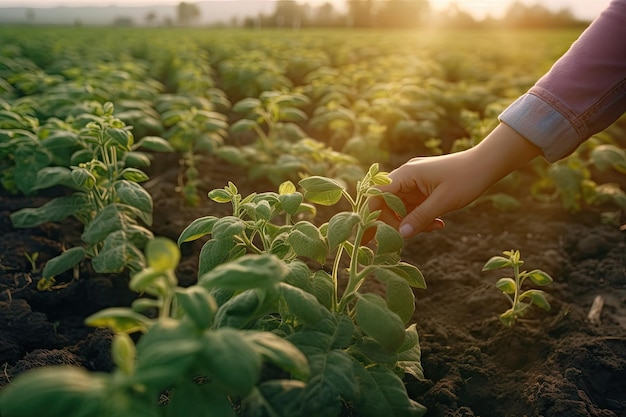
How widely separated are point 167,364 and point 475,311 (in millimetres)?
Answer: 2341

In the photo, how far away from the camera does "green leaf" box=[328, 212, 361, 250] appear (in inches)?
77.5

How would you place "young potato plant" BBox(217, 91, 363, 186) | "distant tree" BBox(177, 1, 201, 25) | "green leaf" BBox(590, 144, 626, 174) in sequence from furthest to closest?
1. "distant tree" BBox(177, 1, 201, 25)
2. "green leaf" BBox(590, 144, 626, 174)
3. "young potato plant" BBox(217, 91, 363, 186)

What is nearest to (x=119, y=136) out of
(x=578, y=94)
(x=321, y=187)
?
(x=321, y=187)

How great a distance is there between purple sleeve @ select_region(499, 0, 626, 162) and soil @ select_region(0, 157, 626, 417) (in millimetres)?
940

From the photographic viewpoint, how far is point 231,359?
1.28 m

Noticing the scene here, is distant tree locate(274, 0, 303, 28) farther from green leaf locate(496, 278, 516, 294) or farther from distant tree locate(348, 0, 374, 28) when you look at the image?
green leaf locate(496, 278, 516, 294)

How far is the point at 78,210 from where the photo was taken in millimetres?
3201

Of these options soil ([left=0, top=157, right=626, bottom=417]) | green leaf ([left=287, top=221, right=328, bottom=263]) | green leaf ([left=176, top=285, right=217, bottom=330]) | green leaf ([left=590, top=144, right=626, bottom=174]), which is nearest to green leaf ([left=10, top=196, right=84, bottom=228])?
soil ([left=0, top=157, right=626, bottom=417])

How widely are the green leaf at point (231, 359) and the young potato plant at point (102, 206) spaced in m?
1.43

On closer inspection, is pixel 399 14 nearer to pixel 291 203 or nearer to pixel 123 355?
pixel 291 203

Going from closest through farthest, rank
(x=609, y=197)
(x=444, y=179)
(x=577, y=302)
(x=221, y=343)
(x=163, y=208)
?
(x=221, y=343), (x=444, y=179), (x=577, y=302), (x=163, y=208), (x=609, y=197)

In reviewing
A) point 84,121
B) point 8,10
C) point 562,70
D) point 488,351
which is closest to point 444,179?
point 562,70

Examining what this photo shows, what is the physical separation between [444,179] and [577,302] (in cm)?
148

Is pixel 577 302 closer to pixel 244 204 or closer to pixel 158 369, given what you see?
pixel 244 204
